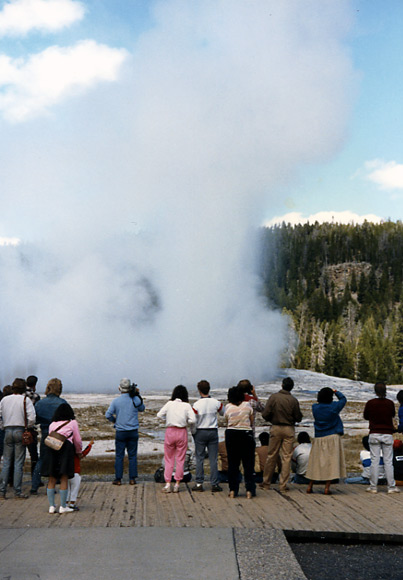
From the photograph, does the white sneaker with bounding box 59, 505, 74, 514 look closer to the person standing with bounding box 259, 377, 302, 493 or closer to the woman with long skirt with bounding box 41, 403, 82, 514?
the woman with long skirt with bounding box 41, 403, 82, 514

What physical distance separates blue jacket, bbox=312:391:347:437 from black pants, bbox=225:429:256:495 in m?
1.33

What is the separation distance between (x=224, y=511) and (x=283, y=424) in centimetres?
248

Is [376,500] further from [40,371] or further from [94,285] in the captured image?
[94,285]

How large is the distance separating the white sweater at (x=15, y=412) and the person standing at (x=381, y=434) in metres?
5.83

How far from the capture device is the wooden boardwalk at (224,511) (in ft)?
31.3

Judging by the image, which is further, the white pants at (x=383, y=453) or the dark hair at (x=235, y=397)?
the white pants at (x=383, y=453)

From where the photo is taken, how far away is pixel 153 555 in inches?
307

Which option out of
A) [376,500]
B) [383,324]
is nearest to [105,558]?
[376,500]

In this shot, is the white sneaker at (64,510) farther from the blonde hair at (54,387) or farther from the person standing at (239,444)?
the person standing at (239,444)

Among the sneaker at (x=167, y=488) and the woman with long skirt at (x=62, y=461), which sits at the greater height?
the woman with long skirt at (x=62, y=461)

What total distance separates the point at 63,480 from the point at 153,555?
3.09 metres

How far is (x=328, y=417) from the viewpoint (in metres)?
12.5

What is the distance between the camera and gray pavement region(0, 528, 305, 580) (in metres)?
7.12

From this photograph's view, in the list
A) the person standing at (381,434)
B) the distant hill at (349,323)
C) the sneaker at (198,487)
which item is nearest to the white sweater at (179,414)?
the sneaker at (198,487)
